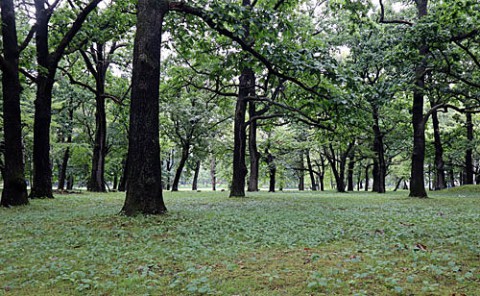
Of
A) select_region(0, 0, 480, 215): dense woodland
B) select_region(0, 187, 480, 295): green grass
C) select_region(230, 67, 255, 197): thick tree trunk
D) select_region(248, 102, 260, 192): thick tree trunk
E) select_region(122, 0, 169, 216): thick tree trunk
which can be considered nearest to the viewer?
select_region(0, 187, 480, 295): green grass

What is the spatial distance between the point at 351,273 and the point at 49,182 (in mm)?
13682

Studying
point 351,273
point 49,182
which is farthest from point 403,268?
point 49,182

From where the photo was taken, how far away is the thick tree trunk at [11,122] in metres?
10.4

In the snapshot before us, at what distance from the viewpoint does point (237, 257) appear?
186 inches

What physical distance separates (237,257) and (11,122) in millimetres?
9660

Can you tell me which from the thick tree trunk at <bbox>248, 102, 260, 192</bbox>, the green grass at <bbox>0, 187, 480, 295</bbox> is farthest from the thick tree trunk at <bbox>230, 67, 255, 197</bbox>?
the green grass at <bbox>0, 187, 480, 295</bbox>

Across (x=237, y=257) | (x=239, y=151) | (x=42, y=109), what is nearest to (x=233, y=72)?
(x=239, y=151)

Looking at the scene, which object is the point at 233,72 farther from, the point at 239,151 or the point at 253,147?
the point at 253,147

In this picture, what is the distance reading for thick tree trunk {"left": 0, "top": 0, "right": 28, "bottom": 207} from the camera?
10.4m

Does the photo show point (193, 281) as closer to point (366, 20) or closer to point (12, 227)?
point (12, 227)

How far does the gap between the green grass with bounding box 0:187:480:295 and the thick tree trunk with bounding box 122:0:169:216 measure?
21.5 inches

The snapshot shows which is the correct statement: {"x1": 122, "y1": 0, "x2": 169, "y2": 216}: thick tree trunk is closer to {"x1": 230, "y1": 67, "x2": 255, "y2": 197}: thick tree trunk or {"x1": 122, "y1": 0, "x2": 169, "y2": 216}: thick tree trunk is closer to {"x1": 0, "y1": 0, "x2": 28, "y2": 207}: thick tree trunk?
{"x1": 0, "y1": 0, "x2": 28, "y2": 207}: thick tree trunk

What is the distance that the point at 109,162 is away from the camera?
35688 mm

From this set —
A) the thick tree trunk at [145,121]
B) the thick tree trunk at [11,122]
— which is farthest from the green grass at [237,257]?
the thick tree trunk at [11,122]
